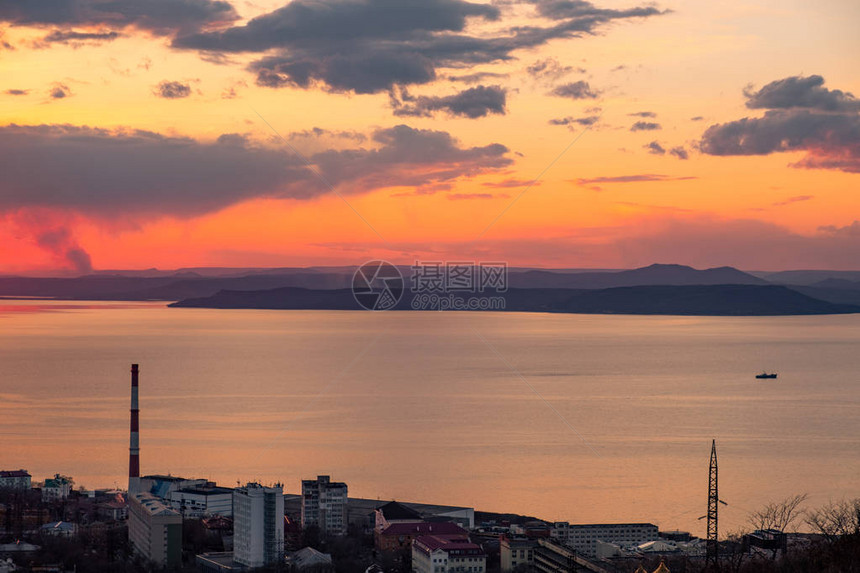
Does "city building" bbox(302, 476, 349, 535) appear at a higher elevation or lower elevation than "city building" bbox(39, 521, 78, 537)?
higher

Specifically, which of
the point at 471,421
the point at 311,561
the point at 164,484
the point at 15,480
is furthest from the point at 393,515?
the point at 471,421

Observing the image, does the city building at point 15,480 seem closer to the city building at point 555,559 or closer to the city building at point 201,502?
the city building at point 201,502

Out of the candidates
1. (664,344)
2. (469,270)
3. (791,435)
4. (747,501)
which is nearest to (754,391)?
(791,435)

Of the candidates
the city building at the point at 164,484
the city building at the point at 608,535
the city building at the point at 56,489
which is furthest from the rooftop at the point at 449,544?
the city building at the point at 56,489

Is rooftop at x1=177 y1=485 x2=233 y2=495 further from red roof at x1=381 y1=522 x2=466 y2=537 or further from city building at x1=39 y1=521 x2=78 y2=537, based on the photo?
red roof at x1=381 y1=522 x2=466 y2=537

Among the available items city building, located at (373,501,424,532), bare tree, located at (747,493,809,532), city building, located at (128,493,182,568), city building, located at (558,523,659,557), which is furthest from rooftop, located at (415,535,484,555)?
bare tree, located at (747,493,809,532)

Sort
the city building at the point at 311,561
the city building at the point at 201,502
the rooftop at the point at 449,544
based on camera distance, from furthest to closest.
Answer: the city building at the point at 201,502, the city building at the point at 311,561, the rooftop at the point at 449,544

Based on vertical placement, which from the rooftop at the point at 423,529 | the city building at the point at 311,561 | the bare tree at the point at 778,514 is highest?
the rooftop at the point at 423,529
